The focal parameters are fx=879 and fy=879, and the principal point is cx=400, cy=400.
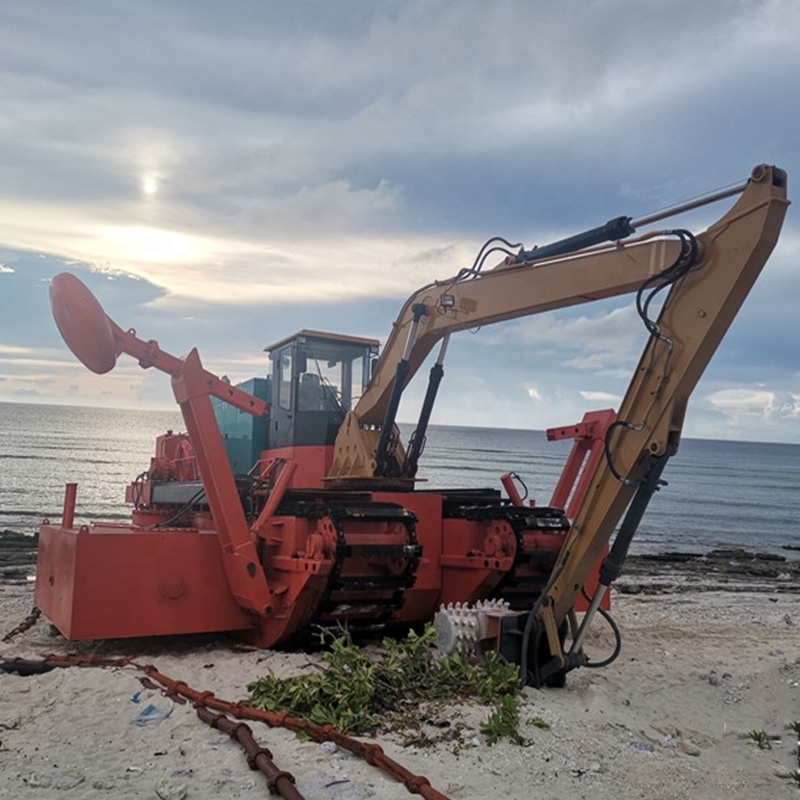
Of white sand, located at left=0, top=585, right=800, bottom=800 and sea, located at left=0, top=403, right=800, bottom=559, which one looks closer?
white sand, located at left=0, top=585, right=800, bottom=800

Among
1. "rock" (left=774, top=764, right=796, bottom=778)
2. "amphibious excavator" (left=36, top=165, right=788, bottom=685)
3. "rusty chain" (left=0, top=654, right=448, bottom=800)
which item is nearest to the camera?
"rusty chain" (left=0, top=654, right=448, bottom=800)

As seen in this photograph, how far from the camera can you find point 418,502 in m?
8.96

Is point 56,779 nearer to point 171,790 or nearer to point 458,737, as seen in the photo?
point 171,790

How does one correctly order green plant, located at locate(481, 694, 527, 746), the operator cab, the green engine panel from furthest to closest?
the green engine panel
the operator cab
green plant, located at locate(481, 694, 527, 746)

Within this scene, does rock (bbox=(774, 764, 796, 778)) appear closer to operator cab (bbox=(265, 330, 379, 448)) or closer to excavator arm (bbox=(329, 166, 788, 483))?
excavator arm (bbox=(329, 166, 788, 483))

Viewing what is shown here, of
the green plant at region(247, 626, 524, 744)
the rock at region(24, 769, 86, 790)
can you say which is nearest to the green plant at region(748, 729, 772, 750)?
the green plant at region(247, 626, 524, 744)

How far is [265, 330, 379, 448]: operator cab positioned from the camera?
10.7m

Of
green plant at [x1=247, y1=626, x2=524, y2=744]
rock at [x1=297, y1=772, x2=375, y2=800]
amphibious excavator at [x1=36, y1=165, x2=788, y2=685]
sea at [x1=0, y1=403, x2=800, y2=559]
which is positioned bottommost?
sea at [x1=0, y1=403, x2=800, y2=559]

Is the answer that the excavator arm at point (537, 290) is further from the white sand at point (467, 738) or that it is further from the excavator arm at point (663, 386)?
the white sand at point (467, 738)

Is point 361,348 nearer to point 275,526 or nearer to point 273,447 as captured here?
point 273,447

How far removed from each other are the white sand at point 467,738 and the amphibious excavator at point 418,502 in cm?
59

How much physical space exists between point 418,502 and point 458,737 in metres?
3.50

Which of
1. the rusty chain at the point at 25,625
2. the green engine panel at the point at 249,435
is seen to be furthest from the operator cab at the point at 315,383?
the rusty chain at the point at 25,625

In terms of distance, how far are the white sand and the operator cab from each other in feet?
10.1
